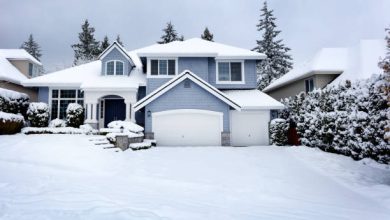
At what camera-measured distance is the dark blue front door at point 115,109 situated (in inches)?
798

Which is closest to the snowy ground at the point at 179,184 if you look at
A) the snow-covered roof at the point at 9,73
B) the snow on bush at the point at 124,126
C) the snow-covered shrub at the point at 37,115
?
the snow on bush at the point at 124,126

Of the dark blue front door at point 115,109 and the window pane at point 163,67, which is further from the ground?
the window pane at point 163,67

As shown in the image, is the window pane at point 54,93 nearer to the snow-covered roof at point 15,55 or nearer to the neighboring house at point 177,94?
the neighboring house at point 177,94

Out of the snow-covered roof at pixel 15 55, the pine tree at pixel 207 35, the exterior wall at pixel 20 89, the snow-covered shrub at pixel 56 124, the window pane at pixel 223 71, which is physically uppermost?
the pine tree at pixel 207 35

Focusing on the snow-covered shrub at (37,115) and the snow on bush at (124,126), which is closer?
the snow on bush at (124,126)

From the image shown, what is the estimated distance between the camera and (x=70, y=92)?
19.9 m

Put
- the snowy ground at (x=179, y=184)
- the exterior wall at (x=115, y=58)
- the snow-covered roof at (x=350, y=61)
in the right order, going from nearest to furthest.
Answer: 1. the snowy ground at (x=179, y=184)
2. the snow-covered roof at (x=350, y=61)
3. the exterior wall at (x=115, y=58)

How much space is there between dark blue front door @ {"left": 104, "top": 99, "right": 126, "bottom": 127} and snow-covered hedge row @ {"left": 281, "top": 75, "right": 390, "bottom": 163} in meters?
12.8

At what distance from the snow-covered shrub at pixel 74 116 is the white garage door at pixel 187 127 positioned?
5356 millimetres

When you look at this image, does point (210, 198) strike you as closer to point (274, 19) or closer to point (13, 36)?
point (274, 19)

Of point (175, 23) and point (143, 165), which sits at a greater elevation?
point (175, 23)

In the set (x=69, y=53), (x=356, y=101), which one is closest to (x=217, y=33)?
(x=356, y=101)

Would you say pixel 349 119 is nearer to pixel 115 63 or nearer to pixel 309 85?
pixel 309 85

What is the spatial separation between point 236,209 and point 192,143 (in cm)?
1140
